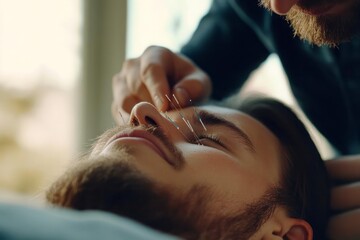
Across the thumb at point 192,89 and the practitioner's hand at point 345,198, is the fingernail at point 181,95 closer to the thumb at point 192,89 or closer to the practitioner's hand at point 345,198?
the thumb at point 192,89

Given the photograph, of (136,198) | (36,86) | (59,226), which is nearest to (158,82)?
(136,198)

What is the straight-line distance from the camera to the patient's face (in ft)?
2.32

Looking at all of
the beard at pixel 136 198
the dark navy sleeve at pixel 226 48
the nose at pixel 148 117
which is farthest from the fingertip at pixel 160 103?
the dark navy sleeve at pixel 226 48

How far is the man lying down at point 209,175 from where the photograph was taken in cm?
64

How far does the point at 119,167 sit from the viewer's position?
66 cm

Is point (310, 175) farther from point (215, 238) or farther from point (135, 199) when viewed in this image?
point (135, 199)

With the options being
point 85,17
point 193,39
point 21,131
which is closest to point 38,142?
point 21,131

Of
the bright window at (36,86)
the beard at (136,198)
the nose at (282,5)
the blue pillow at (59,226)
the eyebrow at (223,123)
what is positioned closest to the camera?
the blue pillow at (59,226)

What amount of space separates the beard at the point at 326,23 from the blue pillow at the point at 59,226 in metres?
0.61

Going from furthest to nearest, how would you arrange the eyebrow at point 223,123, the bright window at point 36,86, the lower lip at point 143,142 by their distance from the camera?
the bright window at point 36,86
the eyebrow at point 223,123
the lower lip at point 143,142

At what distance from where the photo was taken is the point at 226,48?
1348 millimetres

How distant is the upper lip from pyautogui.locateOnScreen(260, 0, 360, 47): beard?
0.37m

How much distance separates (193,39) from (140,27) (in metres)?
0.58

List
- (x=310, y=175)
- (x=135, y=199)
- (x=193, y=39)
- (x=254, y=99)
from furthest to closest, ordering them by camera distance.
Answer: (x=193, y=39) < (x=254, y=99) < (x=310, y=175) < (x=135, y=199)
